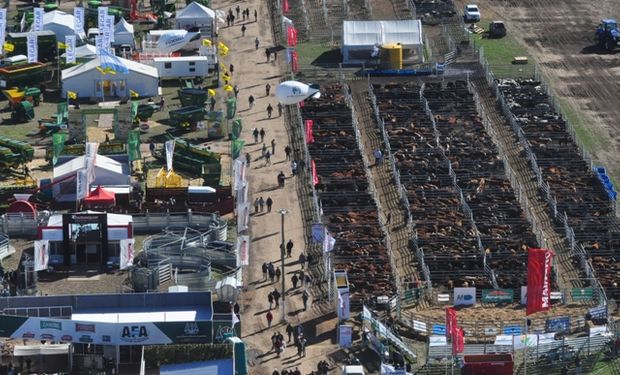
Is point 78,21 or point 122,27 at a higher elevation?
point 78,21

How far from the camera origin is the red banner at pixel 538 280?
10625 centimetres

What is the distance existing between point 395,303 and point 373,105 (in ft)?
124

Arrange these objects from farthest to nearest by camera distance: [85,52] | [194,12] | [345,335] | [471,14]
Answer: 1. [471,14]
2. [194,12]
3. [85,52]
4. [345,335]

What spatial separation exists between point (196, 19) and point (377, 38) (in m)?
17.9

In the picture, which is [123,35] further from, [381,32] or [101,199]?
[101,199]

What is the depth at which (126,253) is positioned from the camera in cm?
11344

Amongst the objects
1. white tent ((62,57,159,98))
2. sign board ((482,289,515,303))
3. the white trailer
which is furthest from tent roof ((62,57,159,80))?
sign board ((482,289,515,303))

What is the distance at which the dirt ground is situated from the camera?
Answer: 145m

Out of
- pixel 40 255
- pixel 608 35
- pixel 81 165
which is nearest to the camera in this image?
pixel 40 255

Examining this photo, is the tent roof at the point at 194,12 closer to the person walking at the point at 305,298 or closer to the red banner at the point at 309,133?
the red banner at the point at 309,133

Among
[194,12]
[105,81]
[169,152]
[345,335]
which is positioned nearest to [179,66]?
[105,81]

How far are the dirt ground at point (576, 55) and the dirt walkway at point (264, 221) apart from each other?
2394 cm

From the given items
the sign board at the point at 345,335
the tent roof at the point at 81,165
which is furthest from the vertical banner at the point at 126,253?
the sign board at the point at 345,335

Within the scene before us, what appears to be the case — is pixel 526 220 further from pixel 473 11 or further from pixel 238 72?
pixel 473 11
